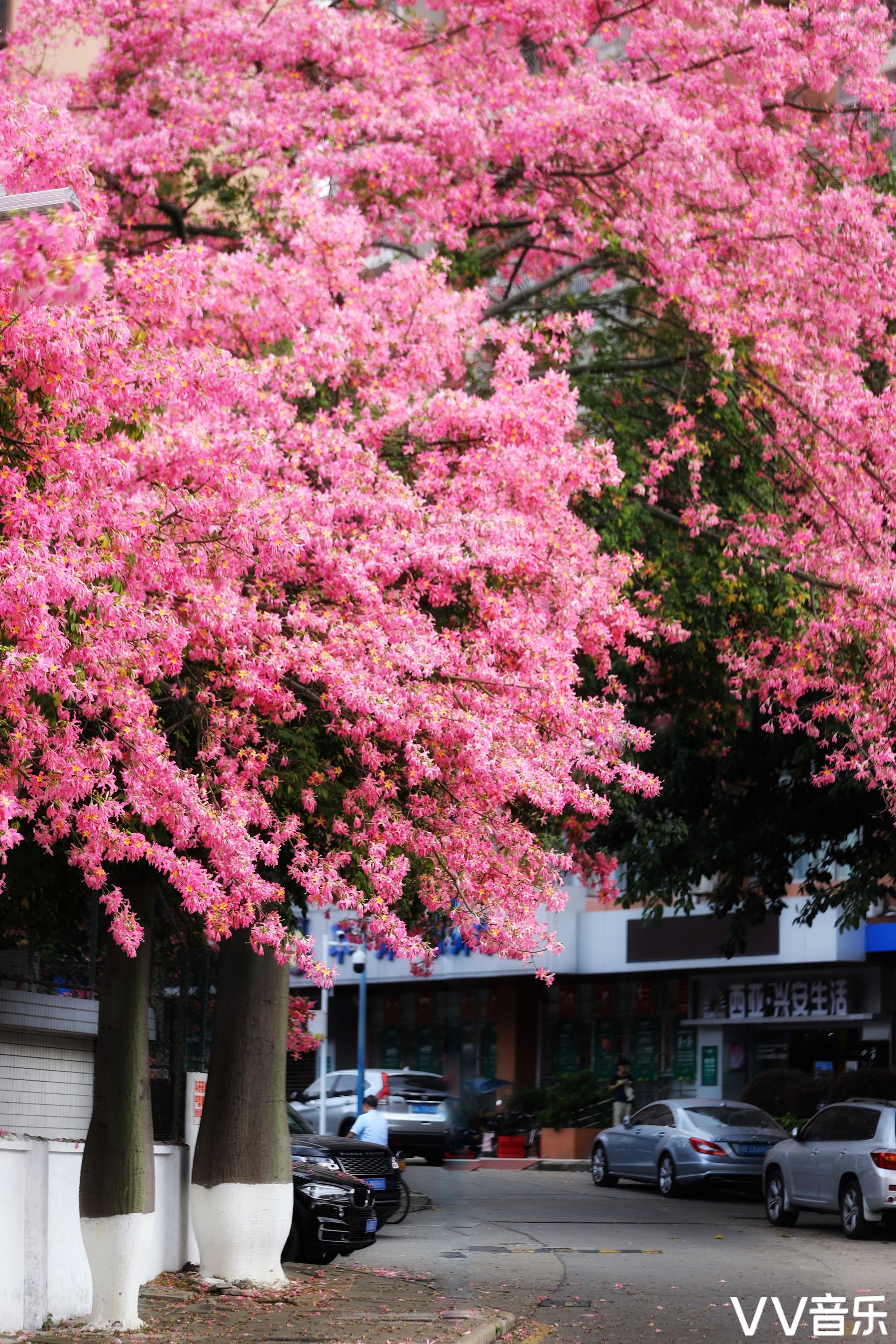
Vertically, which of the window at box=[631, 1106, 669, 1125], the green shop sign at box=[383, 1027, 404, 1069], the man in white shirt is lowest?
the green shop sign at box=[383, 1027, 404, 1069]

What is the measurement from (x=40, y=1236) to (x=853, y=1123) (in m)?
10.9

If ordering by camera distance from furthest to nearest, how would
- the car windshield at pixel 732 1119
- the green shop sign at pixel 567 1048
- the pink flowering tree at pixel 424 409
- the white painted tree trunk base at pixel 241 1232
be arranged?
the green shop sign at pixel 567 1048 → the car windshield at pixel 732 1119 → the white painted tree trunk base at pixel 241 1232 → the pink flowering tree at pixel 424 409

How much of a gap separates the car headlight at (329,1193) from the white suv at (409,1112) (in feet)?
56.8

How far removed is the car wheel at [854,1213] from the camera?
63.3ft

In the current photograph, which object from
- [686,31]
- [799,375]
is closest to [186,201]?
[686,31]

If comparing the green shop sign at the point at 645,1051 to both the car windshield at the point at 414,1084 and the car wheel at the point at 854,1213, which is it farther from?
the car wheel at the point at 854,1213

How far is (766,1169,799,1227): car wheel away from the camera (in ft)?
71.0

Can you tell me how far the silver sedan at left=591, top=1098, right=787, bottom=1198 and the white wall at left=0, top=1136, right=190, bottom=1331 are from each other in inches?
527

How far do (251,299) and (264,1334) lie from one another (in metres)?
7.55

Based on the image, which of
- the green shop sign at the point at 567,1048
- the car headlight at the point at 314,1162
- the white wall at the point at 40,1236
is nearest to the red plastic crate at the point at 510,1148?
the green shop sign at the point at 567,1048

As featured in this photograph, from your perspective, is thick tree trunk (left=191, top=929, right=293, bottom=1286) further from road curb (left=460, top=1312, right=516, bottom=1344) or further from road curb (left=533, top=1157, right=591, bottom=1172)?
road curb (left=533, top=1157, right=591, bottom=1172)

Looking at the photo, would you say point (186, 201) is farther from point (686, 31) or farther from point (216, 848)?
point (216, 848)

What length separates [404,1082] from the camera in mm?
35469

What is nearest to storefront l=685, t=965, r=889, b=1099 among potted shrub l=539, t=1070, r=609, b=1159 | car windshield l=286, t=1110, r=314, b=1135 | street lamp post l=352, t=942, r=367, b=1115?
potted shrub l=539, t=1070, r=609, b=1159
